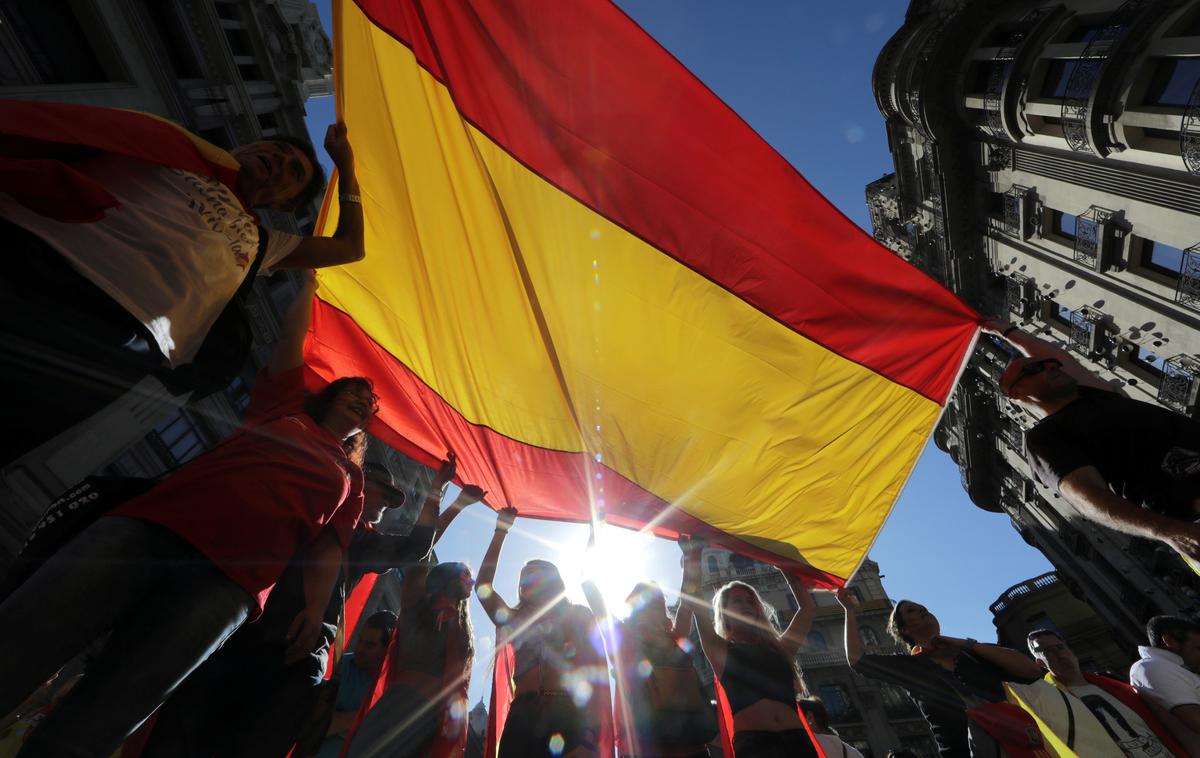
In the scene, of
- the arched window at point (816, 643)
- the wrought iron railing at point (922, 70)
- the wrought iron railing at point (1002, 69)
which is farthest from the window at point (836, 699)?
the wrought iron railing at point (922, 70)

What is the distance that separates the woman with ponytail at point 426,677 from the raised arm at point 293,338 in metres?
1.80

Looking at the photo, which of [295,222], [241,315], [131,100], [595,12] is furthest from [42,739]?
[295,222]

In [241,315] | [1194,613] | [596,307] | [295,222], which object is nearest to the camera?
[241,315]

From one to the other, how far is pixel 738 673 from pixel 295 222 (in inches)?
716

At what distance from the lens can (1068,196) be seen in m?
16.4

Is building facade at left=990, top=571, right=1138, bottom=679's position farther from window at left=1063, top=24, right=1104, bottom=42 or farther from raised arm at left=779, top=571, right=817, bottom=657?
raised arm at left=779, top=571, right=817, bottom=657

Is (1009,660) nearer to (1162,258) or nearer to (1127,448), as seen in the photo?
(1127,448)

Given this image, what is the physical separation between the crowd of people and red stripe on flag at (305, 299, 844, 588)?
36cm

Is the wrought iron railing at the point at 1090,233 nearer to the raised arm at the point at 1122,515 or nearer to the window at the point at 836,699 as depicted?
the raised arm at the point at 1122,515

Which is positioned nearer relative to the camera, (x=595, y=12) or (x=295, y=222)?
(x=595, y=12)

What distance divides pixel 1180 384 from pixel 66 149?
20785 millimetres

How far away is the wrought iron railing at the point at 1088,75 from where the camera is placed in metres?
13.5

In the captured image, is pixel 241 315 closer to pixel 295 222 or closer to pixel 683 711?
pixel 683 711

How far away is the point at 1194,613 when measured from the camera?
1563 cm
